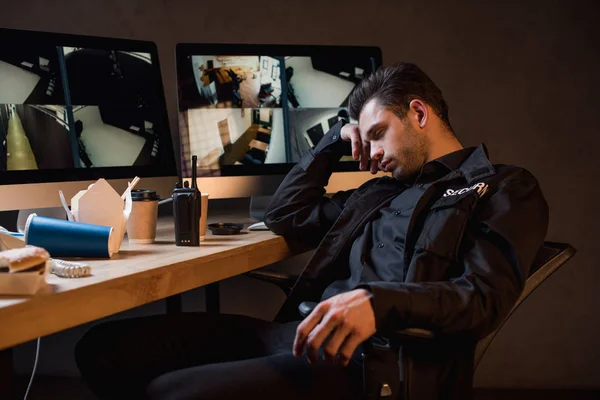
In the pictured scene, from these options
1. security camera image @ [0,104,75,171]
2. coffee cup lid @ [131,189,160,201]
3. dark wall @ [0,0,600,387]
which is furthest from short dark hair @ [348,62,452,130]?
dark wall @ [0,0,600,387]

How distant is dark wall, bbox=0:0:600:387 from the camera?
2.68 m

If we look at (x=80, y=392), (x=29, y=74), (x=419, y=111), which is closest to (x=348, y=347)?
(x=419, y=111)

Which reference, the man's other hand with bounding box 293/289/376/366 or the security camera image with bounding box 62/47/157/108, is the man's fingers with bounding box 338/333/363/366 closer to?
the man's other hand with bounding box 293/289/376/366

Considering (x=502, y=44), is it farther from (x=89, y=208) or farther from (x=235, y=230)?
(x=89, y=208)

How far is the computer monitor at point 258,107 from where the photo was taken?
2.11 m

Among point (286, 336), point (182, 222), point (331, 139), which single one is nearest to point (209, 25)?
point (331, 139)

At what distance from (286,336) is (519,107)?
64.9 inches

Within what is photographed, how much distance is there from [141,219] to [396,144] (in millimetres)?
651

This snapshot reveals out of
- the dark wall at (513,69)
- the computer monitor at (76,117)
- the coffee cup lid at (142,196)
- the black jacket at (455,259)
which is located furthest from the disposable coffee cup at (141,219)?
the dark wall at (513,69)

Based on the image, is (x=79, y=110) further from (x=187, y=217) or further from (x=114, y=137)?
(x=187, y=217)

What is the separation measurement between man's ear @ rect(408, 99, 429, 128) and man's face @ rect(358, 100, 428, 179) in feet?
0.06

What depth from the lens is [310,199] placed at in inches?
75.8

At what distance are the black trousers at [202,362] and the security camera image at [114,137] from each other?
1.84ft

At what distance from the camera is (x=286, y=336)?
5.09 feet
